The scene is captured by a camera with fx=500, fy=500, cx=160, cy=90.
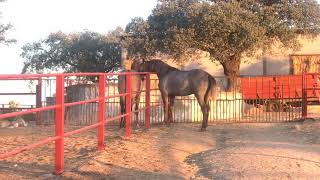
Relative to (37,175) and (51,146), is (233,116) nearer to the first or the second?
(51,146)

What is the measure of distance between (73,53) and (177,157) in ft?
81.4

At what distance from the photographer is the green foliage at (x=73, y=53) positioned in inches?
1273

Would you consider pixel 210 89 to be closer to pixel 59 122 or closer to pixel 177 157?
pixel 177 157

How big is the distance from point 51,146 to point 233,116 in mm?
8680

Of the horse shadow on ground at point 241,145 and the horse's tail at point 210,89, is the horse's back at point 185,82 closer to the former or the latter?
the horse's tail at point 210,89

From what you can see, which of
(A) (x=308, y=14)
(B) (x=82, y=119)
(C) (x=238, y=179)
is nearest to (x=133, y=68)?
(B) (x=82, y=119)

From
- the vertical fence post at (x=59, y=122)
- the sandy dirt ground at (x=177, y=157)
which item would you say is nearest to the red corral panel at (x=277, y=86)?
the sandy dirt ground at (x=177, y=157)

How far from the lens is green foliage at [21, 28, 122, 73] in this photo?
32.3m

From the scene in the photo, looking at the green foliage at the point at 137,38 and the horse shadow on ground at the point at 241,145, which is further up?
the green foliage at the point at 137,38

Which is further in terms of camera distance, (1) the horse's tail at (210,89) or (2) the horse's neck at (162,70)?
(2) the horse's neck at (162,70)

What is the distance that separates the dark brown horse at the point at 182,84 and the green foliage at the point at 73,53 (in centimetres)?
1796

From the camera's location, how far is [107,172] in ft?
24.1

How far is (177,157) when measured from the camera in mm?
8805

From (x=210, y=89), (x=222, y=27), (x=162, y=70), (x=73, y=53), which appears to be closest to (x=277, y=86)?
(x=222, y=27)
